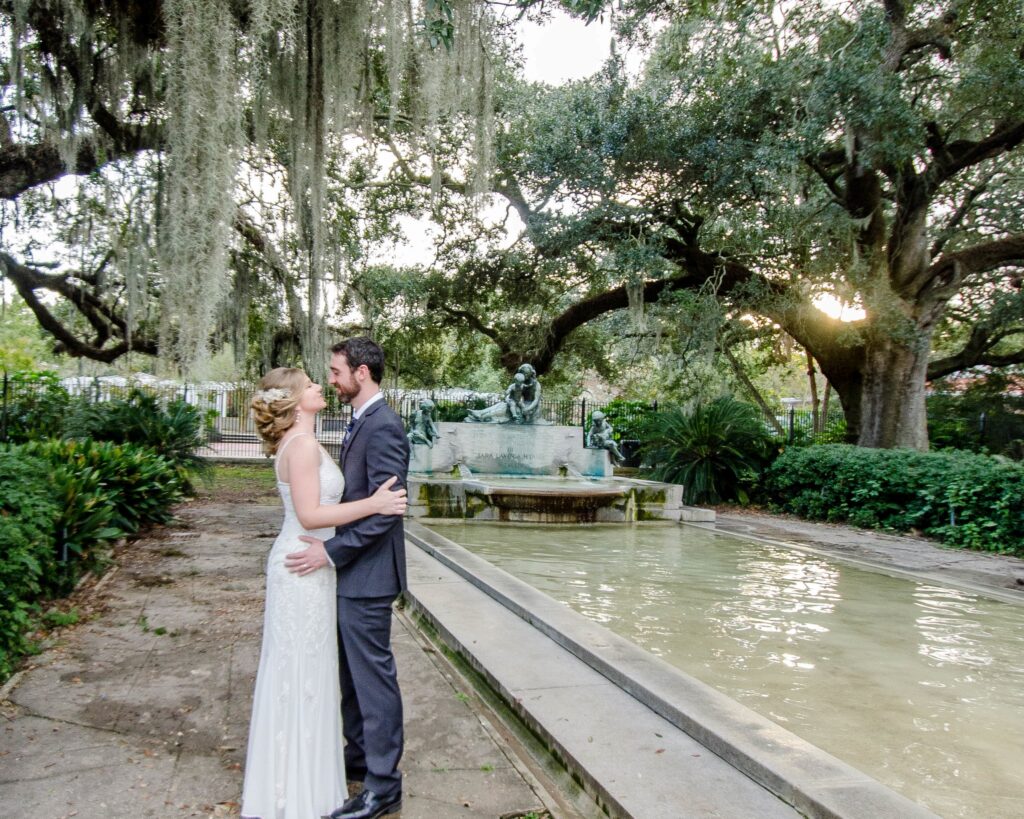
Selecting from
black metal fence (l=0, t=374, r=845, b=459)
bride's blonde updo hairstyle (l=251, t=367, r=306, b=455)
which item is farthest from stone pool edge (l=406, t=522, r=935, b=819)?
black metal fence (l=0, t=374, r=845, b=459)

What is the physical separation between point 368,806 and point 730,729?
54.8 inches

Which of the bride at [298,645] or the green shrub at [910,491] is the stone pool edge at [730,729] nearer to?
the bride at [298,645]

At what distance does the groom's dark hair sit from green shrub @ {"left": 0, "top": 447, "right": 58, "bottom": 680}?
216 centimetres

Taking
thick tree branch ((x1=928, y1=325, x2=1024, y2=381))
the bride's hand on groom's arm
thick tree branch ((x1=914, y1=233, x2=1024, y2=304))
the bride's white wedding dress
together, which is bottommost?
the bride's white wedding dress

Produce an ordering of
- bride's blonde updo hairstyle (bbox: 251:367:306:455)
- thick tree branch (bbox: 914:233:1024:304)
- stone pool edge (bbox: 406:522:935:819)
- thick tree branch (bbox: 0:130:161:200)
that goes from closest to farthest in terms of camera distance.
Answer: stone pool edge (bbox: 406:522:935:819), bride's blonde updo hairstyle (bbox: 251:367:306:455), thick tree branch (bbox: 0:130:161:200), thick tree branch (bbox: 914:233:1024:304)

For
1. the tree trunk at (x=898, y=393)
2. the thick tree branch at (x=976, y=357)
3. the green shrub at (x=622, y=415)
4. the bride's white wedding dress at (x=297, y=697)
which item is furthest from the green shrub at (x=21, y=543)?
the thick tree branch at (x=976, y=357)

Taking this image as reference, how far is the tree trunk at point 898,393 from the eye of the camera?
44.7 ft

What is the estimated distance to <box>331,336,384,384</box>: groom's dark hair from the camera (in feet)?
9.17

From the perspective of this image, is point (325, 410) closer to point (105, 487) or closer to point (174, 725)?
point (105, 487)

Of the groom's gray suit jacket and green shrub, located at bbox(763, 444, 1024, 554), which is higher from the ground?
the groom's gray suit jacket

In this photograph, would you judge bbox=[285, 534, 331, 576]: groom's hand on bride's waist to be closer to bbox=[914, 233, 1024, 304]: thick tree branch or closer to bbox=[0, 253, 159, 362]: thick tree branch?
bbox=[0, 253, 159, 362]: thick tree branch

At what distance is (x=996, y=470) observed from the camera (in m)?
9.27

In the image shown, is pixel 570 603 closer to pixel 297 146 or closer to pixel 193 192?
pixel 193 192

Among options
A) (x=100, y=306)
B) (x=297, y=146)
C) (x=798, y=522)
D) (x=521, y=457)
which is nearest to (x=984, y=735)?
(x=297, y=146)
